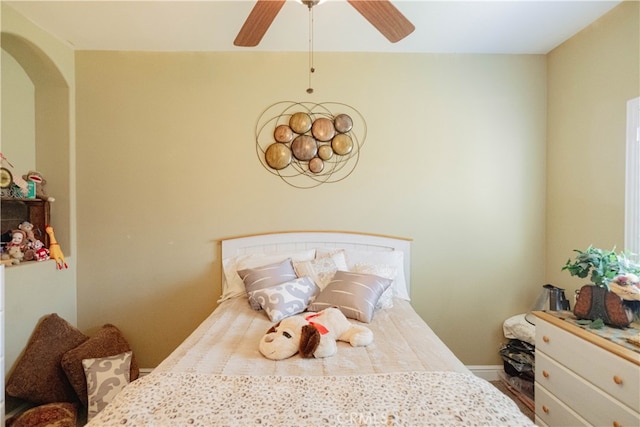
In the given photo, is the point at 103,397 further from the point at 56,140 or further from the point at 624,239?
the point at 624,239

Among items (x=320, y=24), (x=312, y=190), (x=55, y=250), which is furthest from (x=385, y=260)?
(x=55, y=250)

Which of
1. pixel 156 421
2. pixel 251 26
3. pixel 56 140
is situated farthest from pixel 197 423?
pixel 56 140

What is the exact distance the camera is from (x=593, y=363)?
1.56 meters

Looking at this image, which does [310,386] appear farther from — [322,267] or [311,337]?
[322,267]

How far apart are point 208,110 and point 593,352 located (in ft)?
9.71

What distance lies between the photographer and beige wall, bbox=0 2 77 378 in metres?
2.21

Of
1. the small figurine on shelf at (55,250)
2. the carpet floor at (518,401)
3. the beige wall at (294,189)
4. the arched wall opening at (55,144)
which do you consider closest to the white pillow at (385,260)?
the beige wall at (294,189)

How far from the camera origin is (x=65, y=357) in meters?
2.19

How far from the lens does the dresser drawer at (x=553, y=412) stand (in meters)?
1.66

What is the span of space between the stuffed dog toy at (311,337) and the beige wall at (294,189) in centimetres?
111

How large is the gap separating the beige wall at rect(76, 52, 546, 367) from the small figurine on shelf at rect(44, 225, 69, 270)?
0.21 m

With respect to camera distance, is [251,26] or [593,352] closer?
[593,352]

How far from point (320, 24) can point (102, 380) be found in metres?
2.88

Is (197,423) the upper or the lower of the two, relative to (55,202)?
lower
